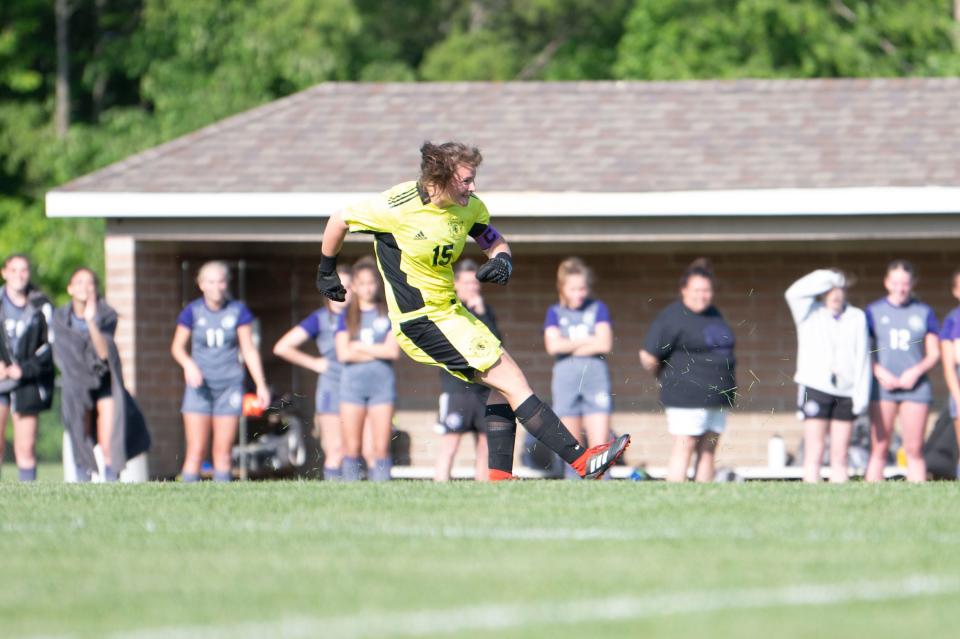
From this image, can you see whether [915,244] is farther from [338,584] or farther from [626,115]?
[338,584]

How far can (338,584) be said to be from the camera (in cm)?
550

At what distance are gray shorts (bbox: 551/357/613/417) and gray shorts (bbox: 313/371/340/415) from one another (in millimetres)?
1807

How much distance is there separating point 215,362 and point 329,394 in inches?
45.2

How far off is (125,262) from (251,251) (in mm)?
2048

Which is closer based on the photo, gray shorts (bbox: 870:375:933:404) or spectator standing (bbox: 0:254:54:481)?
gray shorts (bbox: 870:375:933:404)

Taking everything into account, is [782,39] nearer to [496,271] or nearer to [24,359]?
[24,359]

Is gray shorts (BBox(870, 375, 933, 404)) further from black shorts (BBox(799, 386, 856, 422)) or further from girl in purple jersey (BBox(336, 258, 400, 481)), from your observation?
girl in purple jersey (BBox(336, 258, 400, 481))

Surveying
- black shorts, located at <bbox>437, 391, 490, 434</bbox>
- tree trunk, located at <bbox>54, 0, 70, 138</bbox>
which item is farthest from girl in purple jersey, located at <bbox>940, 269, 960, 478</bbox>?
tree trunk, located at <bbox>54, 0, 70, 138</bbox>

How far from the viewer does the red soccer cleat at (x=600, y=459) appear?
8.70m

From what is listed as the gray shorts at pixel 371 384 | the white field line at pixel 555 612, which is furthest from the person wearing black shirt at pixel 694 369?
the white field line at pixel 555 612

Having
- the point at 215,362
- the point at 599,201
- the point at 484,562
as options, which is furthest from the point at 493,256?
the point at 599,201

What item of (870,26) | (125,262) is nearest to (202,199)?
(125,262)

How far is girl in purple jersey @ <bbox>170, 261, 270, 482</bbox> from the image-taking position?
41.3 ft

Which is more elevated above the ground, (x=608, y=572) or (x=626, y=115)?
(x=626, y=115)
